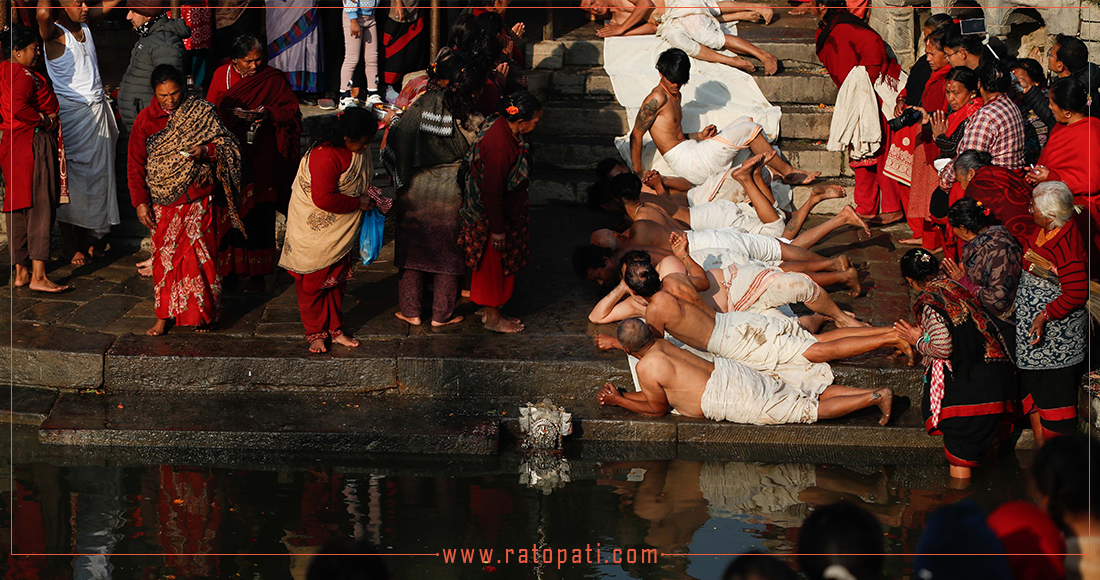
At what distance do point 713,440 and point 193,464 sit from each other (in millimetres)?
2869

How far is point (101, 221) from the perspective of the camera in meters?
7.86

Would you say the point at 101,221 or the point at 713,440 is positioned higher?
the point at 101,221

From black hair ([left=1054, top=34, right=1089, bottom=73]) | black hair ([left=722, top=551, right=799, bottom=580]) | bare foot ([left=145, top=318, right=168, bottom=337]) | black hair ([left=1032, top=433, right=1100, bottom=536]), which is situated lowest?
bare foot ([left=145, top=318, right=168, bottom=337])

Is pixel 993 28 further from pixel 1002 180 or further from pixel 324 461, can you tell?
pixel 324 461

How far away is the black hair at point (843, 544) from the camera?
263cm

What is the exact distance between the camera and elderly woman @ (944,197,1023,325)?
18.6 ft

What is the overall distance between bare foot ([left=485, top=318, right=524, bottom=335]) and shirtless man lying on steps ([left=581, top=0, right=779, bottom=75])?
4.03m

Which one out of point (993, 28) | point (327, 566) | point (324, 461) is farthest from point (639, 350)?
point (993, 28)

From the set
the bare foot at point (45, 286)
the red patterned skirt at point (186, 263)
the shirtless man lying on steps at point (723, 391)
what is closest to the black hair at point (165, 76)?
the red patterned skirt at point (186, 263)

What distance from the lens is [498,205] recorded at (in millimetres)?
6312

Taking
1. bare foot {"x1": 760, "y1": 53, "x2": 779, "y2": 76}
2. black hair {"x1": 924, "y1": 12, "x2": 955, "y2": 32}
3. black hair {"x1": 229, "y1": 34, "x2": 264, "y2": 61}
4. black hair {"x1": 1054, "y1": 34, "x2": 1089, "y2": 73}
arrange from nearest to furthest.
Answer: black hair {"x1": 229, "y1": 34, "x2": 264, "y2": 61} → black hair {"x1": 1054, "y1": 34, "x2": 1089, "y2": 73} → black hair {"x1": 924, "y1": 12, "x2": 955, "y2": 32} → bare foot {"x1": 760, "y1": 53, "x2": 779, "y2": 76}

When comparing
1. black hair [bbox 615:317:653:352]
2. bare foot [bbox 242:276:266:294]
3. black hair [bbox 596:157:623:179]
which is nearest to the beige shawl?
bare foot [bbox 242:276:266:294]

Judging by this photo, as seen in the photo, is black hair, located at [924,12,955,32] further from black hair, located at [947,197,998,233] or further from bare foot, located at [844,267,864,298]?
black hair, located at [947,197,998,233]

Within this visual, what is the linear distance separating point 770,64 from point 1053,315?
4523 millimetres
